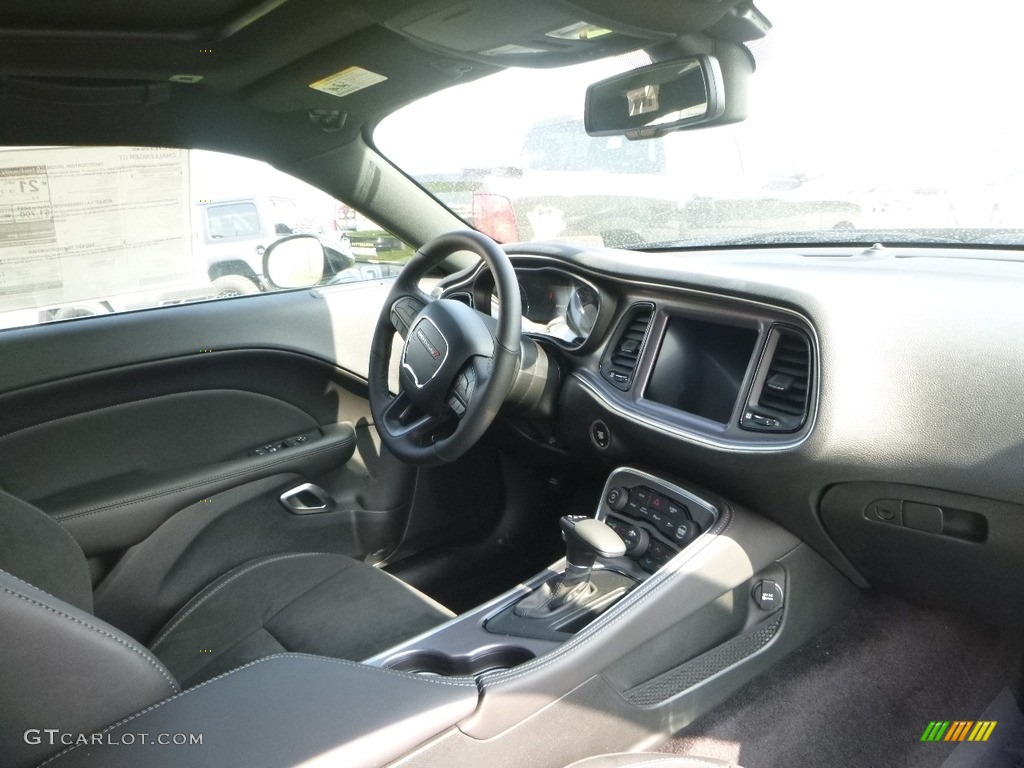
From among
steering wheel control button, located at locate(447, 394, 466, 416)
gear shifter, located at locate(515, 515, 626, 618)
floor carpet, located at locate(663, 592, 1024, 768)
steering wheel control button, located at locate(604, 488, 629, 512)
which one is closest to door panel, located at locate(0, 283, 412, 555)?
steering wheel control button, located at locate(447, 394, 466, 416)

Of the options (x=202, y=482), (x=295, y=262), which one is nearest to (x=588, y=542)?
(x=202, y=482)

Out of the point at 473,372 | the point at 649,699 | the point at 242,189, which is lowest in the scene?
the point at 649,699

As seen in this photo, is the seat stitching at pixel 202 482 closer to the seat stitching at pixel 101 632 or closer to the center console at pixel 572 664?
the center console at pixel 572 664

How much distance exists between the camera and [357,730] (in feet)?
3.93

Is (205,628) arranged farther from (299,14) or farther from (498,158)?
(498,158)

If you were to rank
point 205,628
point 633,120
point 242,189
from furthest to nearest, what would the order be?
1. point 242,189
2. point 633,120
3. point 205,628

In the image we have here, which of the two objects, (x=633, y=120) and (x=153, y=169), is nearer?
(x=633, y=120)

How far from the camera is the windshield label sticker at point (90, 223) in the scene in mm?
2299

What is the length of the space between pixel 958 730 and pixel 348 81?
229 centimetres

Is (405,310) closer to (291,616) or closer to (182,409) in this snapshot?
(182,409)

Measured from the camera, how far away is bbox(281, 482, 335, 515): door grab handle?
A: 252 cm

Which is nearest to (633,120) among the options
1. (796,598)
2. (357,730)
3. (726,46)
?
(726,46)

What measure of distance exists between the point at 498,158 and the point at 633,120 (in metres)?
0.71

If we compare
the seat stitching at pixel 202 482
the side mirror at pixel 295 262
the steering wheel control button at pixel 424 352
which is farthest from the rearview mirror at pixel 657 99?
the seat stitching at pixel 202 482
